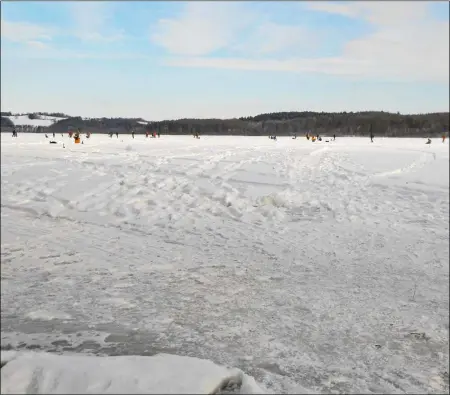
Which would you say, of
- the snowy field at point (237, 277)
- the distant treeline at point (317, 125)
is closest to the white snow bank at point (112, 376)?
the snowy field at point (237, 277)

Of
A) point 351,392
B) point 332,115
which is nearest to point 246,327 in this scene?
point 351,392

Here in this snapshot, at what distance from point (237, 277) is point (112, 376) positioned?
354 centimetres

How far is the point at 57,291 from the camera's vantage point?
216 inches

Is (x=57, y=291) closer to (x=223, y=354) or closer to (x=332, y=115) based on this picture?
(x=223, y=354)

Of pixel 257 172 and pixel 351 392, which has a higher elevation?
pixel 257 172

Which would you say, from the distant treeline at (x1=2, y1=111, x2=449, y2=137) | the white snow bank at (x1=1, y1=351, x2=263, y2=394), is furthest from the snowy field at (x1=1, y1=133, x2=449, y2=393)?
the distant treeline at (x1=2, y1=111, x2=449, y2=137)

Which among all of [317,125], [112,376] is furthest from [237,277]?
[317,125]

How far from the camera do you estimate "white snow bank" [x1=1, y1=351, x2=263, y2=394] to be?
2.73 meters

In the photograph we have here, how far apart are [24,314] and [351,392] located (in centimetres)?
380

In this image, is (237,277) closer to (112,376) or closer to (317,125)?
(112,376)

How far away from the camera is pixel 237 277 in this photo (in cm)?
626

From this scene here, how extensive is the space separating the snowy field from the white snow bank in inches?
7.6

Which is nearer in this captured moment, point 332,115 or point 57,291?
point 57,291

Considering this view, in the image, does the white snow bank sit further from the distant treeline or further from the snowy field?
the distant treeline
